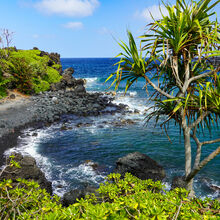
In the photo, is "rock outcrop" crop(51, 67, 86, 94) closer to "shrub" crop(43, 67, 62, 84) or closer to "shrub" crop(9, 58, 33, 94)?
"shrub" crop(43, 67, 62, 84)

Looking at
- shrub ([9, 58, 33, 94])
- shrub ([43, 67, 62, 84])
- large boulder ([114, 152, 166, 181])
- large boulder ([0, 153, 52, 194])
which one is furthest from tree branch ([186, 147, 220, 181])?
shrub ([43, 67, 62, 84])

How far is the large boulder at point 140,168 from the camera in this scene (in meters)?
10.6

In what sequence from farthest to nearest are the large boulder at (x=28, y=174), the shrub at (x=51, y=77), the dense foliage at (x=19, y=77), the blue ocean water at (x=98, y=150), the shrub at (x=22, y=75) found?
the shrub at (x=51, y=77)
the shrub at (x=22, y=75)
the dense foliage at (x=19, y=77)
the blue ocean water at (x=98, y=150)
the large boulder at (x=28, y=174)

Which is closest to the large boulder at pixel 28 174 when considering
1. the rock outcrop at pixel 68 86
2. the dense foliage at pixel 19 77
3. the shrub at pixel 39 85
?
the dense foliage at pixel 19 77

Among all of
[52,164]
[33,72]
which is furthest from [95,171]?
[33,72]

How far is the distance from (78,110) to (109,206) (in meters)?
22.3

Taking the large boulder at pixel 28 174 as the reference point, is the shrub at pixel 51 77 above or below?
above

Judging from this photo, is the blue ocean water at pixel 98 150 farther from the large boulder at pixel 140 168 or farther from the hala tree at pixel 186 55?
the hala tree at pixel 186 55

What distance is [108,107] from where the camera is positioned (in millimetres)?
27359

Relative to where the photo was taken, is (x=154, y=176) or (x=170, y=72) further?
(x=154, y=176)

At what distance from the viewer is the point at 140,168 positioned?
34.9 ft

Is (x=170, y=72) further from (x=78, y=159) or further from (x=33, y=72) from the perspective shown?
(x=33, y=72)

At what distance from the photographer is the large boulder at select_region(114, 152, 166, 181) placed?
10.6 metres

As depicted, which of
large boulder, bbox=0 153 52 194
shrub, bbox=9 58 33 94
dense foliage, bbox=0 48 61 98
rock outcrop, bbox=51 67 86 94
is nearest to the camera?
large boulder, bbox=0 153 52 194
